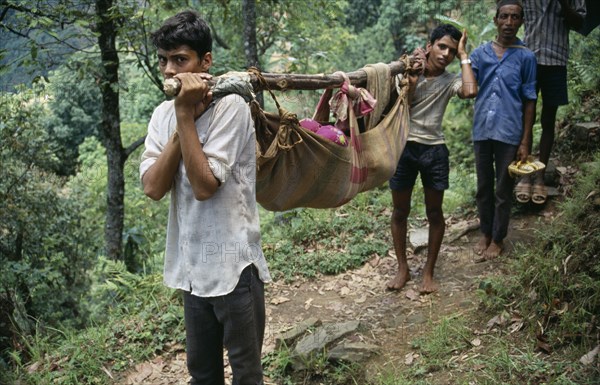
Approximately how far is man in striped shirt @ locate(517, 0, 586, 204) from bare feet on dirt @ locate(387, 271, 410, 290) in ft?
5.94

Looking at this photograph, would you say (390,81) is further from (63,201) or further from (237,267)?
(63,201)

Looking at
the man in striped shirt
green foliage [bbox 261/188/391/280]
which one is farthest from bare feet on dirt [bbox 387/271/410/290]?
the man in striped shirt

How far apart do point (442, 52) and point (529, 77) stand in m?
0.75

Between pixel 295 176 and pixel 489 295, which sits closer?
pixel 295 176

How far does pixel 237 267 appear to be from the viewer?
1881 millimetres

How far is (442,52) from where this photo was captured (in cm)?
347

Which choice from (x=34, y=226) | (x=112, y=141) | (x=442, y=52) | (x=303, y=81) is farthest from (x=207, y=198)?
(x=34, y=226)

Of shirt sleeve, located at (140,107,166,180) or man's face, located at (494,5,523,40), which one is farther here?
man's face, located at (494,5,523,40)

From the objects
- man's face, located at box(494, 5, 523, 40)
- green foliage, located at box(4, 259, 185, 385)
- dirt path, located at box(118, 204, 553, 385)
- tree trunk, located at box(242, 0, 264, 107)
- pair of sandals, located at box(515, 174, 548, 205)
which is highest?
tree trunk, located at box(242, 0, 264, 107)

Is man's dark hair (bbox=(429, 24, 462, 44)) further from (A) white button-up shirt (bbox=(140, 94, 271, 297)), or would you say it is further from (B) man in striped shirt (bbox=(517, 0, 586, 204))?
(A) white button-up shirt (bbox=(140, 94, 271, 297))

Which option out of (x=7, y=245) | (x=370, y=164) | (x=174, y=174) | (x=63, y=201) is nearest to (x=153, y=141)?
(x=174, y=174)

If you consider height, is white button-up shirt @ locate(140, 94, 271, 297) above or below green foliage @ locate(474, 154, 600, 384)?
above

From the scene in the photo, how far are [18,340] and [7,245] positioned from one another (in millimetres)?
2617

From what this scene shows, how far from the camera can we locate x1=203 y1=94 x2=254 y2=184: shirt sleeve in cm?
179
